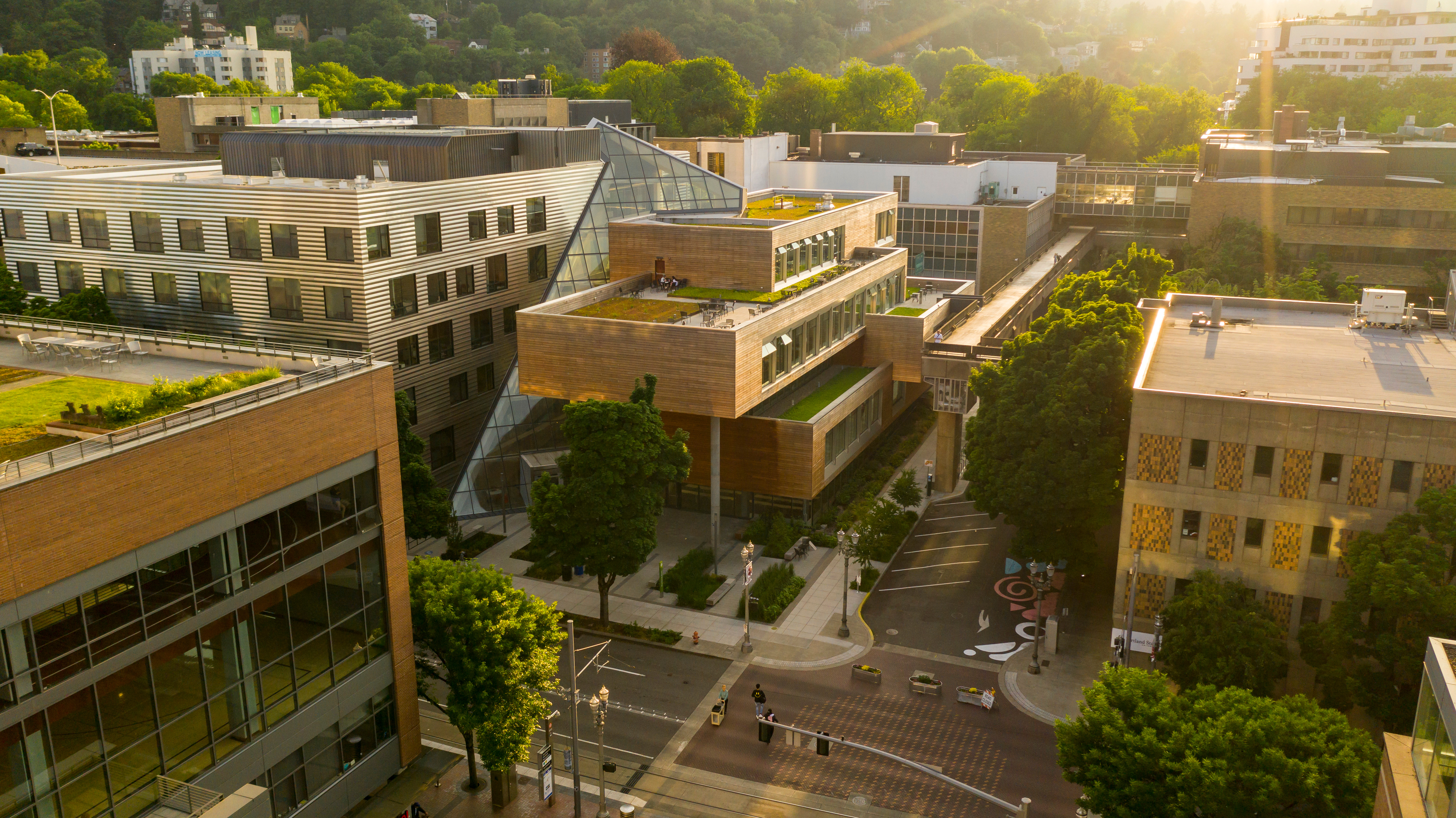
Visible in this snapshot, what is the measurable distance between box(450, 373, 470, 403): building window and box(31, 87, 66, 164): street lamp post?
37962 mm

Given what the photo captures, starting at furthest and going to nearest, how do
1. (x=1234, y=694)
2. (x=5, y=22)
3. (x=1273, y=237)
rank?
(x=5, y=22), (x=1273, y=237), (x=1234, y=694)

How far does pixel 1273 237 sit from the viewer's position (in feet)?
242

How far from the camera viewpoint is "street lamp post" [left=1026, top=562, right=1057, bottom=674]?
40.4 m

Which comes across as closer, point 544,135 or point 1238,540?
point 1238,540

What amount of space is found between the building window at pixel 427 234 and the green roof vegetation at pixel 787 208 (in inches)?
691

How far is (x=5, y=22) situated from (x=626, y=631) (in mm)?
180051

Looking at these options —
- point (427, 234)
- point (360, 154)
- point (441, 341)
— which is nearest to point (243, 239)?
point (427, 234)

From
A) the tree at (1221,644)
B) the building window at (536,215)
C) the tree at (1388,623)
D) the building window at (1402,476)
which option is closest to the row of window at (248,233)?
the building window at (536,215)

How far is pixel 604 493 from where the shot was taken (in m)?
41.7

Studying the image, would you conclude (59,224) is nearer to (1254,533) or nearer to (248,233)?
(248,233)

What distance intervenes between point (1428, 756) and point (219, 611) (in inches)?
1031

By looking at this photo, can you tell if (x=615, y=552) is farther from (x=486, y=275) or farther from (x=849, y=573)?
(x=486, y=275)

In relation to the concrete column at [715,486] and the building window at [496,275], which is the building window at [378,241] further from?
the concrete column at [715,486]

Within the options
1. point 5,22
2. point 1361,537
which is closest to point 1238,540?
point 1361,537
